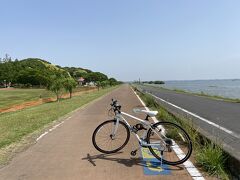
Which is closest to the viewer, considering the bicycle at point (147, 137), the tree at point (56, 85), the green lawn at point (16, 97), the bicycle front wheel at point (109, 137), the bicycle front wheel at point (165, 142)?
the bicycle front wheel at point (165, 142)

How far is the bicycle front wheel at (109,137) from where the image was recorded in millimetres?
6574

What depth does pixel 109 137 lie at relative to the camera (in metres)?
6.75

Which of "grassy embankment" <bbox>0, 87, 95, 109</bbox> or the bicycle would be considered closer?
the bicycle

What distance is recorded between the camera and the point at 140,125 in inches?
245

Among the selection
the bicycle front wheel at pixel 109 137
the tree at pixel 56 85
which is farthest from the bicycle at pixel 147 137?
the tree at pixel 56 85

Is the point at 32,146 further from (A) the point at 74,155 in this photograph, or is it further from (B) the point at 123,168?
(B) the point at 123,168

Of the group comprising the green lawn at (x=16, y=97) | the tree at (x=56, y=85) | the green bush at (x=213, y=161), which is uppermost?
the tree at (x=56, y=85)

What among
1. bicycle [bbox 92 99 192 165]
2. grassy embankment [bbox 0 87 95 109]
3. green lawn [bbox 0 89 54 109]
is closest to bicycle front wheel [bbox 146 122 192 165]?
bicycle [bbox 92 99 192 165]

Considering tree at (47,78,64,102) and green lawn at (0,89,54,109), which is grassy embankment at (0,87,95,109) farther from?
tree at (47,78,64,102)

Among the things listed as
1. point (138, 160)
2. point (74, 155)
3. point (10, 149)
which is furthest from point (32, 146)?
point (138, 160)

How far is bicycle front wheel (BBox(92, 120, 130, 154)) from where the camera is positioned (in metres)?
6.57

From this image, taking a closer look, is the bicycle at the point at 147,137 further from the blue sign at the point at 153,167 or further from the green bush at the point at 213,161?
the green bush at the point at 213,161

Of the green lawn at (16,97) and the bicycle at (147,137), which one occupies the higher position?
the bicycle at (147,137)

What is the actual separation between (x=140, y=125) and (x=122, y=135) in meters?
0.67
